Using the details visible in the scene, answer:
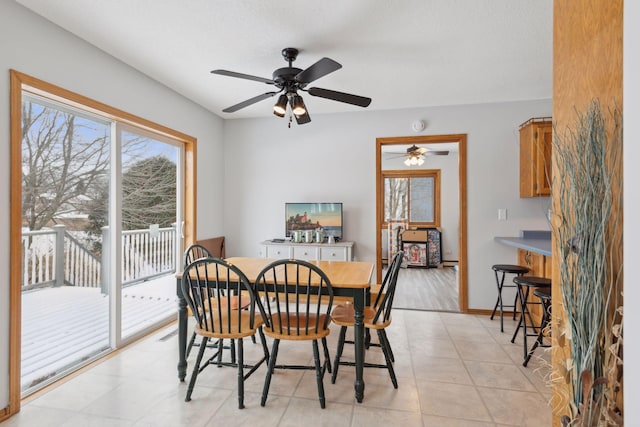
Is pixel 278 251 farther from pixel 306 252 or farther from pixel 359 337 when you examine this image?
pixel 359 337

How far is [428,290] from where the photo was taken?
501cm

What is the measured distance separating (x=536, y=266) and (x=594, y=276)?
2688 mm

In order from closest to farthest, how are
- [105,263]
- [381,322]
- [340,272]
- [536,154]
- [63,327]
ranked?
[381,322] < [340,272] < [63,327] < [105,263] < [536,154]

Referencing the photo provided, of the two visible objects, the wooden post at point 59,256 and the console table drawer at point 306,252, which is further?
the console table drawer at point 306,252

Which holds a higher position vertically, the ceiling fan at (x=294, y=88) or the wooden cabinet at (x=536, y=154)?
the ceiling fan at (x=294, y=88)

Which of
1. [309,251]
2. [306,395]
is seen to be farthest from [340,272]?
[309,251]

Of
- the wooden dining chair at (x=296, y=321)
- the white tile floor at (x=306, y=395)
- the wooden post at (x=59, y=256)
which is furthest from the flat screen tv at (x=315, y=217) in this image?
the wooden post at (x=59, y=256)

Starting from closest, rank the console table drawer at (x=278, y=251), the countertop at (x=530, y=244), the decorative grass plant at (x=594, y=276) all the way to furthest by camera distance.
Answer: the decorative grass plant at (x=594, y=276), the countertop at (x=530, y=244), the console table drawer at (x=278, y=251)

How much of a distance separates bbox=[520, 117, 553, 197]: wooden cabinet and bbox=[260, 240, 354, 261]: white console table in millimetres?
2144

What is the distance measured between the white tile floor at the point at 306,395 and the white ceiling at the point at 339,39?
225 cm

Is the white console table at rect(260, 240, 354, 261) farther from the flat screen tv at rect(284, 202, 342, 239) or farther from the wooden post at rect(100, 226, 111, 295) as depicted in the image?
the wooden post at rect(100, 226, 111, 295)

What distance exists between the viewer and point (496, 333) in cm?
331

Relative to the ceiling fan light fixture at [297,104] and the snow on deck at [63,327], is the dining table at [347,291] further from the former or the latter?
the ceiling fan light fixture at [297,104]

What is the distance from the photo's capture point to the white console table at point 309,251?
4043mm
